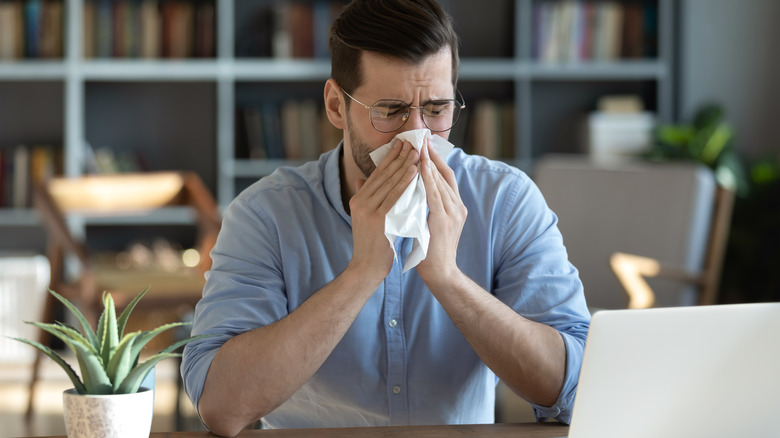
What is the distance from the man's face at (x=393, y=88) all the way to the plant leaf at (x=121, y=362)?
21.3 inches

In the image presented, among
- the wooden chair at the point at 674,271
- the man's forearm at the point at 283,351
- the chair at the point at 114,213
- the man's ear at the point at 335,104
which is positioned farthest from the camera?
the chair at the point at 114,213

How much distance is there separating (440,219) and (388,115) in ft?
0.62

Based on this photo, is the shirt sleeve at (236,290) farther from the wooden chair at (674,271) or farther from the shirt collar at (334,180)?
the wooden chair at (674,271)

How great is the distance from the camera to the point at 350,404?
1431 millimetres

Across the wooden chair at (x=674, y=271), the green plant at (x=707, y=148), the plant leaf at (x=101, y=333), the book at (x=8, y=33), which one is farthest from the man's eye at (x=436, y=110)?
the book at (x=8, y=33)

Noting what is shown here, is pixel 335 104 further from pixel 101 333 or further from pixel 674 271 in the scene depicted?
pixel 674 271

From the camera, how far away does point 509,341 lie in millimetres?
1287

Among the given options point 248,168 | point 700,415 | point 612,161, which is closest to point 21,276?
point 248,168

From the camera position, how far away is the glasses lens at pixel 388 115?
1375mm

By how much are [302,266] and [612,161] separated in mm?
2687

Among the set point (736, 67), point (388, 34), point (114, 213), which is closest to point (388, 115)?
point (388, 34)

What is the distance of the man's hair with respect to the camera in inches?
54.5

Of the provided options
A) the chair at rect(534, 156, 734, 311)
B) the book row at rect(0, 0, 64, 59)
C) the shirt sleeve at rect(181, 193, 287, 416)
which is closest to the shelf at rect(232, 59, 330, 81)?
the book row at rect(0, 0, 64, 59)

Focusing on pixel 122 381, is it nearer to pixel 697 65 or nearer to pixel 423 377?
pixel 423 377
